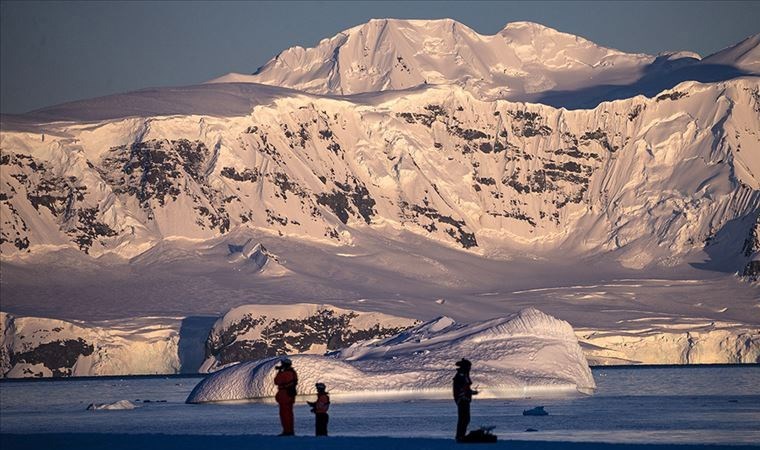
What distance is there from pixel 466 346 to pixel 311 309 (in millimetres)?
80060

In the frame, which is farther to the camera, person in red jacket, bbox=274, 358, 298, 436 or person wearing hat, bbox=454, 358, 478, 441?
person in red jacket, bbox=274, 358, 298, 436

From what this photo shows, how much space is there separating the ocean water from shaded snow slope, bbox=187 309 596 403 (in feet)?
3.77

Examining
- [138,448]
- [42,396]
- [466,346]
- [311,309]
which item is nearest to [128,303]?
[311,309]

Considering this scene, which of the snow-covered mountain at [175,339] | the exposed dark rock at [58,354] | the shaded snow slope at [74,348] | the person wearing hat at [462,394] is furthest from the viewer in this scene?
the snow-covered mountain at [175,339]

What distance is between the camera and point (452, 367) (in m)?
96.4

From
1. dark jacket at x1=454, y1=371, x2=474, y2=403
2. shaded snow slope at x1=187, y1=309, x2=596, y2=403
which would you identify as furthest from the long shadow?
dark jacket at x1=454, y1=371, x2=474, y2=403

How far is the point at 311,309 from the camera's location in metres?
178

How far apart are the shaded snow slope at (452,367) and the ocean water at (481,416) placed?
1.15 metres

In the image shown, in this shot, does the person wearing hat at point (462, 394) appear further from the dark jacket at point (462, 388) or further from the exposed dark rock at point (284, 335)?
the exposed dark rock at point (284, 335)

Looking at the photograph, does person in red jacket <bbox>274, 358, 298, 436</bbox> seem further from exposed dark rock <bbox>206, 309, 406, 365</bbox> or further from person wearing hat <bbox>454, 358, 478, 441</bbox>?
exposed dark rock <bbox>206, 309, 406, 365</bbox>

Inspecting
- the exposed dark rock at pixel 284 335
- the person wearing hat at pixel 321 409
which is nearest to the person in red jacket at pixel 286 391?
the person wearing hat at pixel 321 409

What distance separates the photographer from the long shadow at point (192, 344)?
18062 cm

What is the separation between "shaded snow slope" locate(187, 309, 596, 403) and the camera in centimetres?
9281

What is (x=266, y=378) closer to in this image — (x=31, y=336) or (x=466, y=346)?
(x=466, y=346)
